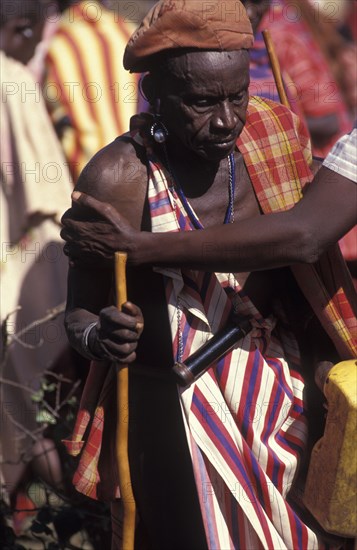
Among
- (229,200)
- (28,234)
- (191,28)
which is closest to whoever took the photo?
(191,28)

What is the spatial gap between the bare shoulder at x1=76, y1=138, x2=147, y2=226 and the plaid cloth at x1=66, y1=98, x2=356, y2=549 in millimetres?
47

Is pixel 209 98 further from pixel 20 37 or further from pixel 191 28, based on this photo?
pixel 20 37

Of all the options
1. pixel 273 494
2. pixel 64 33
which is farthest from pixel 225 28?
pixel 64 33

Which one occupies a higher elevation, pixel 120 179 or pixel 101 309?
pixel 120 179

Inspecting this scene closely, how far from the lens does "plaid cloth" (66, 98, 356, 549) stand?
302 cm

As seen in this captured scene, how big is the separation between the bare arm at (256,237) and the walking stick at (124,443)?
7 cm

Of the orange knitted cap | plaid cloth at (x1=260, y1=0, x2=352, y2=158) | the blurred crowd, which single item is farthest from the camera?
plaid cloth at (x1=260, y1=0, x2=352, y2=158)

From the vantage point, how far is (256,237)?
9.29 ft

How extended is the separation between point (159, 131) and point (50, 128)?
232cm

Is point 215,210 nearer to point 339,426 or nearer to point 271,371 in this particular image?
point 271,371

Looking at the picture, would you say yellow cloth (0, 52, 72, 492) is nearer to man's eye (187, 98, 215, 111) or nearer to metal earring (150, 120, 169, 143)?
metal earring (150, 120, 169, 143)

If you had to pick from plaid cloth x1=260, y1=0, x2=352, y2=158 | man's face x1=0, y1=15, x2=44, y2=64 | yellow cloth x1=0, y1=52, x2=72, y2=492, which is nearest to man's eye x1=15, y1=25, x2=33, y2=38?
man's face x1=0, y1=15, x2=44, y2=64

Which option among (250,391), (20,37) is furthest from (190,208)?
(20,37)

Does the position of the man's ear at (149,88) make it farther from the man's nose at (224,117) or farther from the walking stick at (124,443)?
the walking stick at (124,443)
